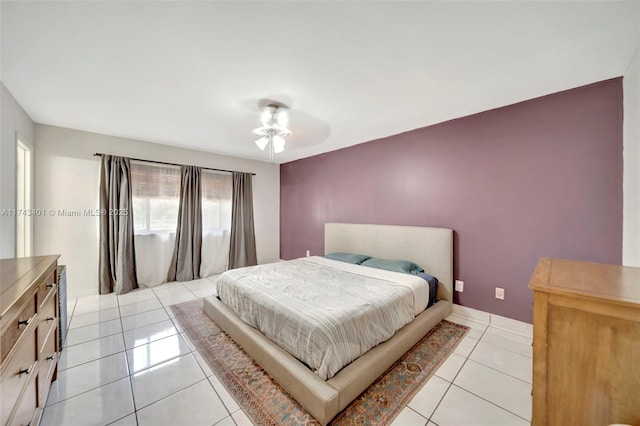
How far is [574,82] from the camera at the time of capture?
2090mm

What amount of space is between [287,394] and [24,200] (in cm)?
392

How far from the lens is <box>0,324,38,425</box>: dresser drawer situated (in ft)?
2.97

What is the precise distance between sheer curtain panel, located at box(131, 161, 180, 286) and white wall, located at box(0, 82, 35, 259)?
1389 millimetres

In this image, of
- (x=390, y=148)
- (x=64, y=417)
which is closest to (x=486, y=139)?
(x=390, y=148)

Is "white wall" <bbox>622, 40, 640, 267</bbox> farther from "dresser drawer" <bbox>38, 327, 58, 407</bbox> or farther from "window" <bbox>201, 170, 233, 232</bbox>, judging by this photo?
"window" <bbox>201, 170, 233, 232</bbox>

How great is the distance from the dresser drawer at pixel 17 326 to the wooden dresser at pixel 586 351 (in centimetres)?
205

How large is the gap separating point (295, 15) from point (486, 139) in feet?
8.02

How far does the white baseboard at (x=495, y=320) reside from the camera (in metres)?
2.42

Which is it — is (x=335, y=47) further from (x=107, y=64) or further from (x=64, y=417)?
(x=64, y=417)

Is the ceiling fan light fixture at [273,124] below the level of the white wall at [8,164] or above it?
above

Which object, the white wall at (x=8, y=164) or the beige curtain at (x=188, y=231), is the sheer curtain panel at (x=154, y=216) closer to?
the beige curtain at (x=188, y=231)

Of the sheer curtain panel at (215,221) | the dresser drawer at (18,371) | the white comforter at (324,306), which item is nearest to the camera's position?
the dresser drawer at (18,371)

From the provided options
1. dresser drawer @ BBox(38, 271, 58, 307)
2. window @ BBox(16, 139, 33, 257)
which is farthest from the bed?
window @ BBox(16, 139, 33, 257)

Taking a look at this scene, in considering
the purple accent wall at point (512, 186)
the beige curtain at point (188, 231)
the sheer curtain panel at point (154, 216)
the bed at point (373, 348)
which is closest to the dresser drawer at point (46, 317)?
the bed at point (373, 348)
